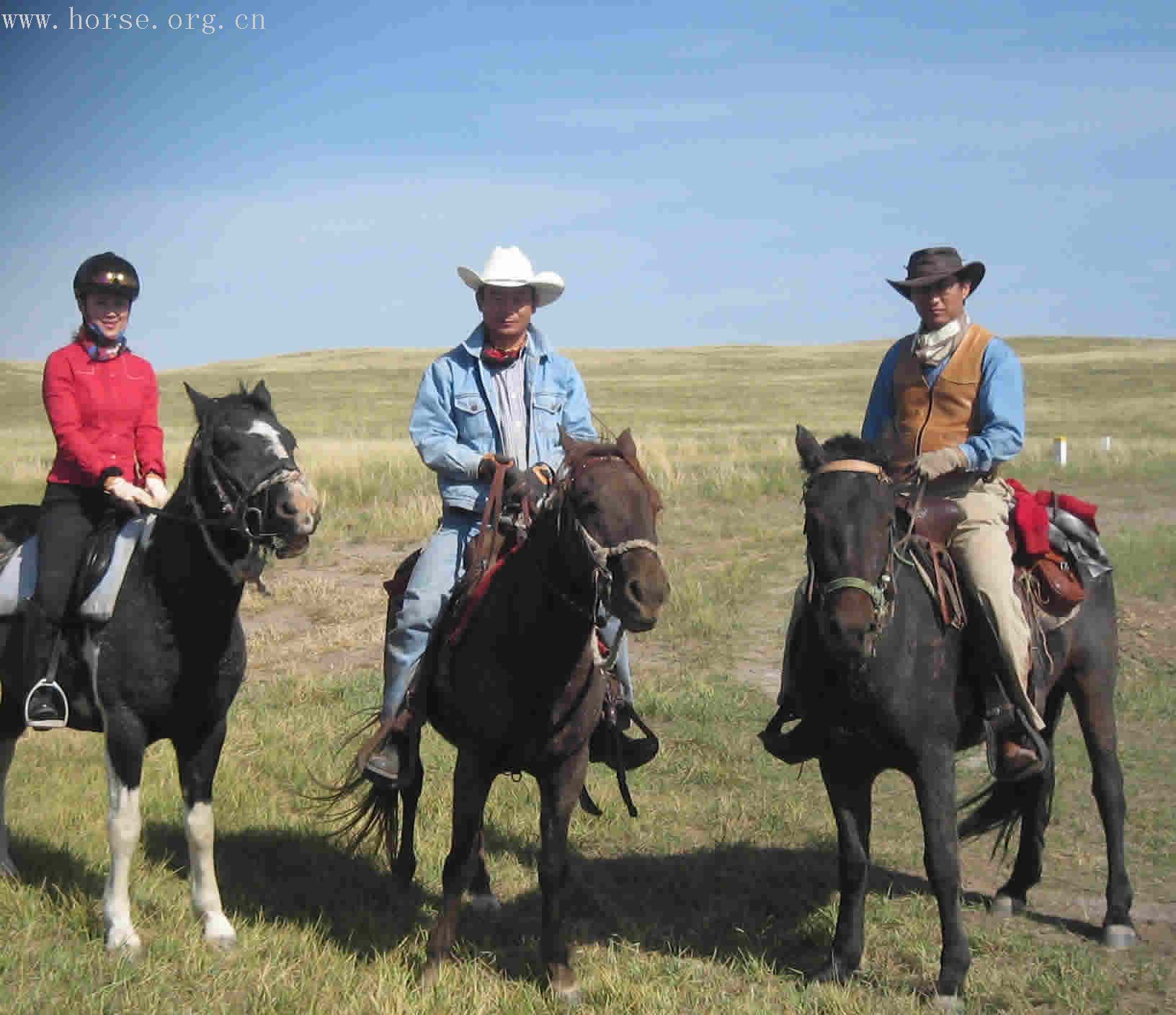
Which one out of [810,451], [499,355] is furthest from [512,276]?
[810,451]

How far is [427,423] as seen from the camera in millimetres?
6020

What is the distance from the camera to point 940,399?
613cm

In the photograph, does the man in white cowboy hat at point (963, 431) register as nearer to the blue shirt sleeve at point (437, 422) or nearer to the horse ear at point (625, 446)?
the horse ear at point (625, 446)

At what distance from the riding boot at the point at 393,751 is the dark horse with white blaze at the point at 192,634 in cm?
70

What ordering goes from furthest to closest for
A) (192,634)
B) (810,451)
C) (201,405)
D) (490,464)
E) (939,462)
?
1. (490,464)
2. (939,462)
3. (192,634)
4. (201,405)
5. (810,451)

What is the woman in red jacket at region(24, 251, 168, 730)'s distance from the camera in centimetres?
573

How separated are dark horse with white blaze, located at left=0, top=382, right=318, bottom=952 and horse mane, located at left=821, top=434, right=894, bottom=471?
2.15m

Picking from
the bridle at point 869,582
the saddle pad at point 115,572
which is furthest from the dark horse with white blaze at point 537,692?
the saddle pad at point 115,572

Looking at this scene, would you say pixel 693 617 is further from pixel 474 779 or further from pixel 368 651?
pixel 474 779

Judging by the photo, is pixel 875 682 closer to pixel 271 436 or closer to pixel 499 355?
pixel 499 355

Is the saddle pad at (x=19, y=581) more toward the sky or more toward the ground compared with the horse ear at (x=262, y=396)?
more toward the ground

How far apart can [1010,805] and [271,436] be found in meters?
4.28

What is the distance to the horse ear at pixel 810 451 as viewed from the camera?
505 cm

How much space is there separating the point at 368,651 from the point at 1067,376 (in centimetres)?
6155
